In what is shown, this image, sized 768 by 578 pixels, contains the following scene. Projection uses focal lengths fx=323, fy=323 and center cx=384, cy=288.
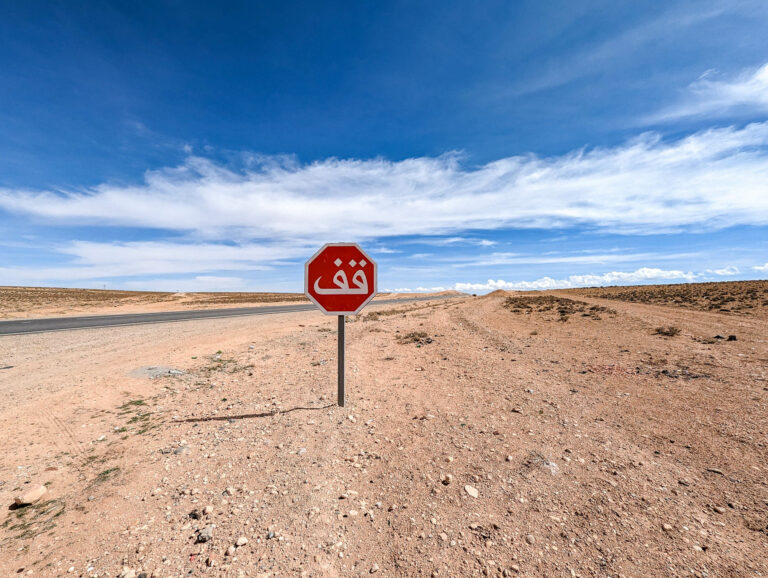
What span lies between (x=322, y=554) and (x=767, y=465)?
441 centimetres

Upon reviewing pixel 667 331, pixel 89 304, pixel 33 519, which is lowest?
pixel 33 519

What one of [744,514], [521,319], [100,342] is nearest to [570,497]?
[744,514]

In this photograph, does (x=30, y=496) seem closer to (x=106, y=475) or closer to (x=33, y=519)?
(x=33, y=519)

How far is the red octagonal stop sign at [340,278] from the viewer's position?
466 cm

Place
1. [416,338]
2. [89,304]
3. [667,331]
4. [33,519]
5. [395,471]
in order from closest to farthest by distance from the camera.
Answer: [33,519] → [395,471] → [667,331] → [416,338] → [89,304]

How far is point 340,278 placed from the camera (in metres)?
4.69

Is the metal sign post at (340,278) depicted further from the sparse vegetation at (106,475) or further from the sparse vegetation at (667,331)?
the sparse vegetation at (667,331)

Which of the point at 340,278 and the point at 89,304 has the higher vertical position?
the point at 340,278

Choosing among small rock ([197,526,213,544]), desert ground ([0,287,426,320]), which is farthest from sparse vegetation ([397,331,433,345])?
desert ground ([0,287,426,320])

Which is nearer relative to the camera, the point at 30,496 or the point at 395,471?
the point at 30,496

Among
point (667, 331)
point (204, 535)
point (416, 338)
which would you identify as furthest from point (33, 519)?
point (667, 331)

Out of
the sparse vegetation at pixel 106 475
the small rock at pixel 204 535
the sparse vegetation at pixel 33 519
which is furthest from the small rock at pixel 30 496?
the small rock at pixel 204 535

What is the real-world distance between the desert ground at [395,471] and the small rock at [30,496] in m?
0.05

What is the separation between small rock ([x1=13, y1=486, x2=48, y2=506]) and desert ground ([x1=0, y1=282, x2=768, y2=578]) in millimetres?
51
